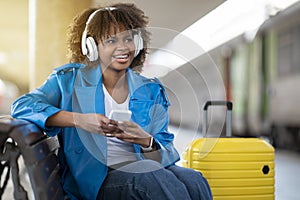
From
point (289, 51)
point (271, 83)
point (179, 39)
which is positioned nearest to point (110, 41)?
point (179, 39)

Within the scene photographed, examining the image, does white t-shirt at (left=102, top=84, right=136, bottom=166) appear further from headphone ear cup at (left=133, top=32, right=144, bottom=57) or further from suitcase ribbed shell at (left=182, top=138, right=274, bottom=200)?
suitcase ribbed shell at (left=182, top=138, right=274, bottom=200)

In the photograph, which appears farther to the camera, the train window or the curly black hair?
the train window

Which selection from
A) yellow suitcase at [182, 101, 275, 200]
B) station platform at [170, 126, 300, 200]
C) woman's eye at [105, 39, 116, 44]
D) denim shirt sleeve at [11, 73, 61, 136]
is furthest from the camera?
yellow suitcase at [182, 101, 275, 200]

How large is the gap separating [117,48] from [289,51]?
6685 millimetres

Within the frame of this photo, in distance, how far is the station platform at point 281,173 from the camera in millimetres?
1454

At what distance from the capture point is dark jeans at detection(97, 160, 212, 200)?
4.27 ft

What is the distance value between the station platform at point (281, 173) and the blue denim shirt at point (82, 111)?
117mm

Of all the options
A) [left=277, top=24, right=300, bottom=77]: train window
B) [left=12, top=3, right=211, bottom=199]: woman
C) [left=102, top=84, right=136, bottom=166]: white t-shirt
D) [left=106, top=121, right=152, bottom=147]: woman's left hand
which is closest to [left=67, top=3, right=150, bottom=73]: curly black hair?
[left=12, top=3, right=211, bottom=199]: woman

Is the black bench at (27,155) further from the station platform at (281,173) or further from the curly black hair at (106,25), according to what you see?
the curly black hair at (106,25)

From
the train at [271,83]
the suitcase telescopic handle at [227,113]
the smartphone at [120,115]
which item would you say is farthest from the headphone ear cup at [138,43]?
the train at [271,83]

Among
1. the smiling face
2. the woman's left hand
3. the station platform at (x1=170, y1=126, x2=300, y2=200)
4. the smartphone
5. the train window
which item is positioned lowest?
the station platform at (x1=170, y1=126, x2=300, y2=200)

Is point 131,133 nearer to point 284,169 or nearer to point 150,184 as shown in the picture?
point 150,184

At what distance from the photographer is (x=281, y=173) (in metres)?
4.95

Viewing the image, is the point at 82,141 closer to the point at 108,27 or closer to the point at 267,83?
the point at 108,27
